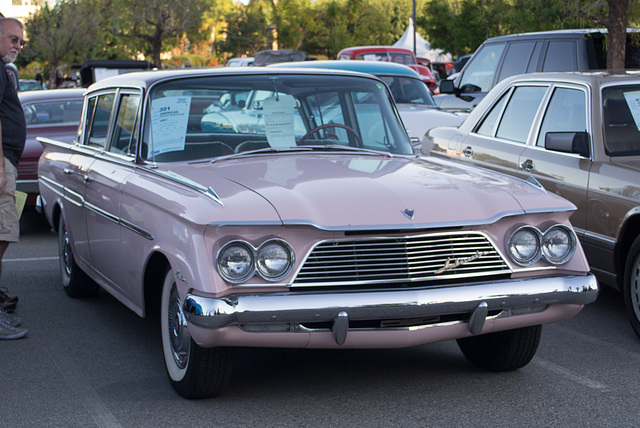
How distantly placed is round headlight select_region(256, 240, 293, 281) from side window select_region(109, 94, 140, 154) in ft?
5.79

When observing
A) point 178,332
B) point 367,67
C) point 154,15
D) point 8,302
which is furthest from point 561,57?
point 154,15

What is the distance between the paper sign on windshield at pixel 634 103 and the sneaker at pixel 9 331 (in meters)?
4.43

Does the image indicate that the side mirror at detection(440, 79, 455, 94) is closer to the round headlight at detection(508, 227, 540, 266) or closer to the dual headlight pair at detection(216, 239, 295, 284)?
the round headlight at detection(508, 227, 540, 266)

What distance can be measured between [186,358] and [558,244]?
192 centimetres

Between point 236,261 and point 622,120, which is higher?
point 622,120

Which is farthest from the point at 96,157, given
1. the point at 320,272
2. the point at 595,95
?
the point at 595,95

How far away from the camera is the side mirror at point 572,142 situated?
20.8 ft

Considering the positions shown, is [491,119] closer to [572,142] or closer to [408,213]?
[572,142]

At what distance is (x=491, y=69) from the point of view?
12.4 meters

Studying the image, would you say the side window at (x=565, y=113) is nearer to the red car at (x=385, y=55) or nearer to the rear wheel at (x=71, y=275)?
the rear wheel at (x=71, y=275)

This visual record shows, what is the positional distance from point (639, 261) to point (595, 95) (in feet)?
4.75

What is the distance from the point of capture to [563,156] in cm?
664

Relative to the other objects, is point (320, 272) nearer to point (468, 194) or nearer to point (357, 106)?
point (468, 194)

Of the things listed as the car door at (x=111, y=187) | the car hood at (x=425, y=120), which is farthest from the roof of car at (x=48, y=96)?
the car door at (x=111, y=187)
